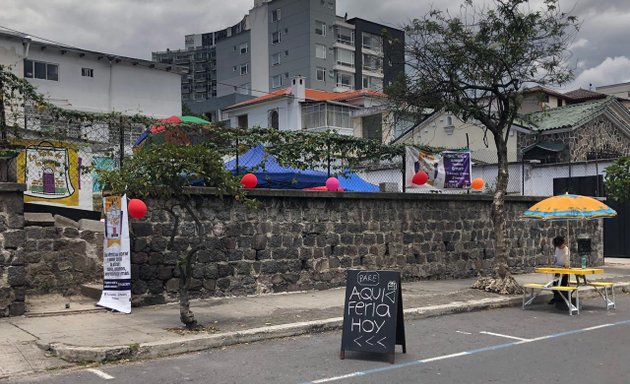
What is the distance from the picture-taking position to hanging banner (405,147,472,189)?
1523 centimetres

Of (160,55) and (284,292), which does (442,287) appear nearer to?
(284,292)

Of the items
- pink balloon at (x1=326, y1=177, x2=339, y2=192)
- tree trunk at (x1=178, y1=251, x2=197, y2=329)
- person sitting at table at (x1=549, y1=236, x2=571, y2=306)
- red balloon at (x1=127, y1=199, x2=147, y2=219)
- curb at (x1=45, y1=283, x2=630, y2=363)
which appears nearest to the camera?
curb at (x1=45, y1=283, x2=630, y2=363)

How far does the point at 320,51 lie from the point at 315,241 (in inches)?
2269

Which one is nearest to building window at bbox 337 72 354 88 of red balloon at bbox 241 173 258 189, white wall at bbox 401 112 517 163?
white wall at bbox 401 112 517 163

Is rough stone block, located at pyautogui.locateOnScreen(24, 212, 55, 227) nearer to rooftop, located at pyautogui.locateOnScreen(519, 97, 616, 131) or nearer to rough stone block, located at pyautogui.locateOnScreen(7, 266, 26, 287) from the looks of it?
rough stone block, located at pyautogui.locateOnScreen(7, 266, 26, 287)

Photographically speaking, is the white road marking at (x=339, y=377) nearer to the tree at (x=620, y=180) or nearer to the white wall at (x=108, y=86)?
the tree at (x=620, y=180)

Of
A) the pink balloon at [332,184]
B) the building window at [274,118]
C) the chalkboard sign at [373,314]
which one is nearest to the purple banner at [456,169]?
the pink balloon at [332,184]

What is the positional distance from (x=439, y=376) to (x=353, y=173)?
8.59 meters

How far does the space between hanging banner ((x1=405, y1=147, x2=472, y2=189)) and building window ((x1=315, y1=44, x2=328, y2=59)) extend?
53412mm

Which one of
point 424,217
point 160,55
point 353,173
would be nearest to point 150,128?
point 353,173

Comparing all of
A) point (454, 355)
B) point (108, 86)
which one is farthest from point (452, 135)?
point (454, 355)

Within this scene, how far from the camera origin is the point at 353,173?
14.6 m

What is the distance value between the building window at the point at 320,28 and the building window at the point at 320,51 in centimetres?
147

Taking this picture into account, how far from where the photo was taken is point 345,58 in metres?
69.6
